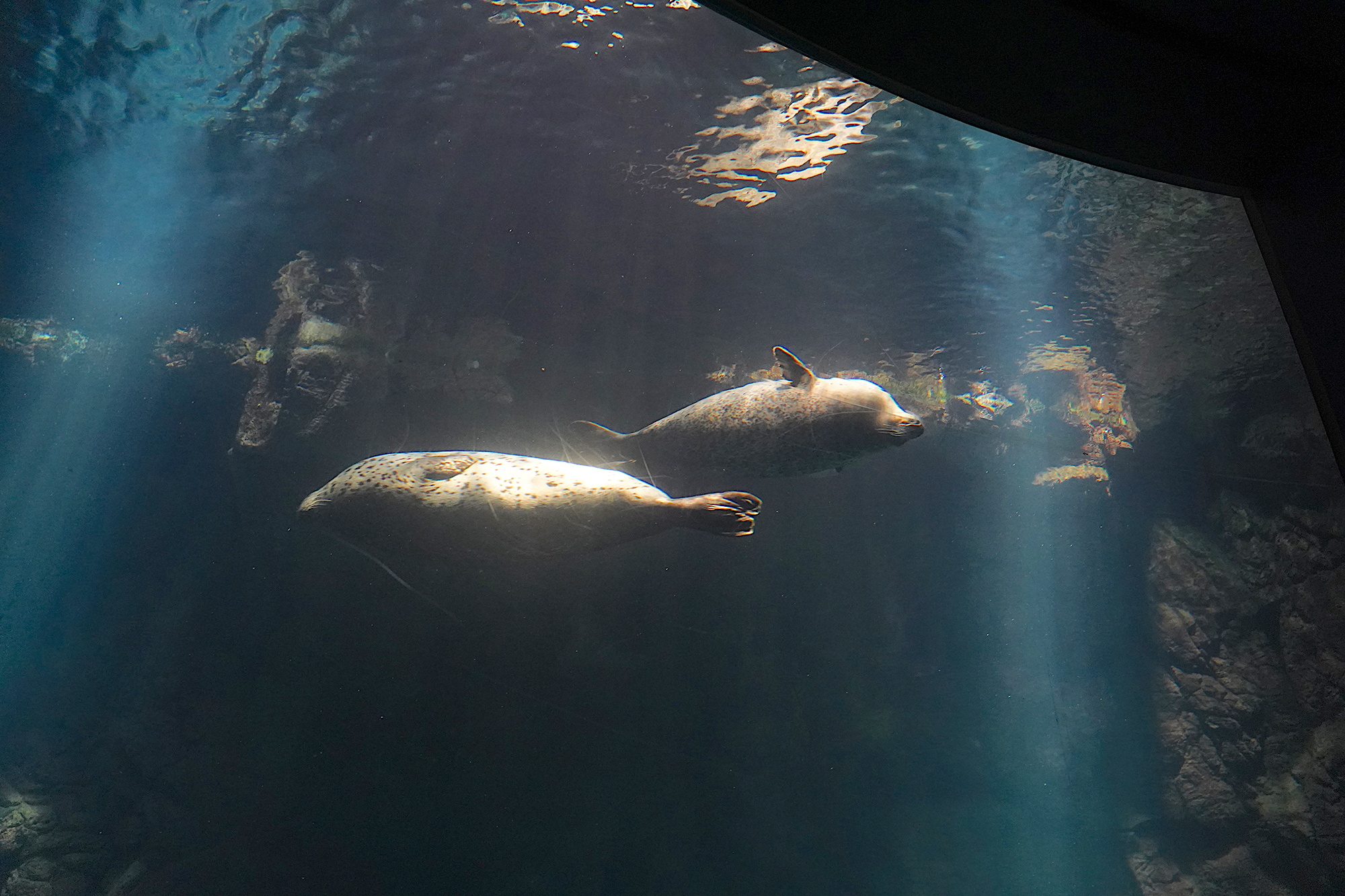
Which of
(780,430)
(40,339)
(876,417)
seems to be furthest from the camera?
(40,339)

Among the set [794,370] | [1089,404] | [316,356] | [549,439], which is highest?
[794,370]

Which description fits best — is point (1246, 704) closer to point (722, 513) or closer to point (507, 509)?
point (722, 513)

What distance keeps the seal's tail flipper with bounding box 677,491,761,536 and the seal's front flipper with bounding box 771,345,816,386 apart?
4.61 feet

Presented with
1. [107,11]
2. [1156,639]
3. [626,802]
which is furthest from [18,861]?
[1156,639]

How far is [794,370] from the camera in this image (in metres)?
5.12

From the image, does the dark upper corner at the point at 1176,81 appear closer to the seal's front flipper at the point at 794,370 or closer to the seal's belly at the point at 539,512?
the seal's belly at the point at 539,512

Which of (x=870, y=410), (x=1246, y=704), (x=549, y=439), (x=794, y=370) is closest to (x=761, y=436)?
(x=794, y=370)

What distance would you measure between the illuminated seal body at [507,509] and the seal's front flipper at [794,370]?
1437 millimetres

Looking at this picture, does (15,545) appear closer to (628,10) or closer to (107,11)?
(107,11)

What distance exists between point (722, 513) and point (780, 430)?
127 centimetres

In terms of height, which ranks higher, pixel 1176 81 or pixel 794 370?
pixel 1176 81

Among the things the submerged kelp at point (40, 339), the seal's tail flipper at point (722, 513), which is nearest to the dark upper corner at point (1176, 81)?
the seal's tail flipper at point (722, 513)

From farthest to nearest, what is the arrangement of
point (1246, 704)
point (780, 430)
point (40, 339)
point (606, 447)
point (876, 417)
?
1. point (40, 339)
2. point (1246, 704)
3. point (606, 447)
4. point (780, 430)
5. point (876, 417)

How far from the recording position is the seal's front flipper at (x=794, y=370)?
16.4ft
